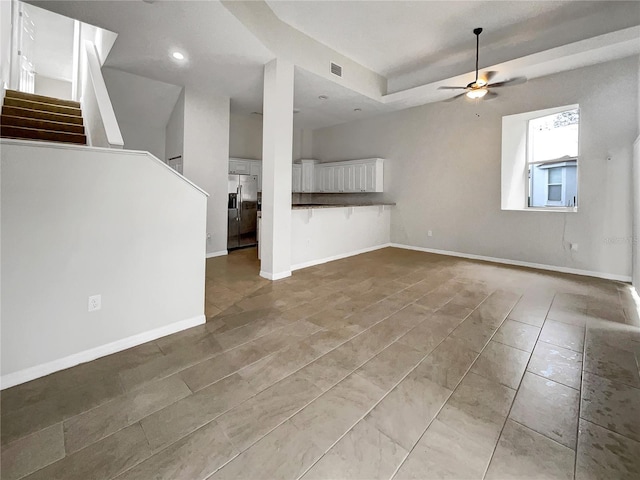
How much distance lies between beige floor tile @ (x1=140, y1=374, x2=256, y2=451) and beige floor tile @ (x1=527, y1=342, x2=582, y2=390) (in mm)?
1962

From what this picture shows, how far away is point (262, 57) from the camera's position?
13.5ft

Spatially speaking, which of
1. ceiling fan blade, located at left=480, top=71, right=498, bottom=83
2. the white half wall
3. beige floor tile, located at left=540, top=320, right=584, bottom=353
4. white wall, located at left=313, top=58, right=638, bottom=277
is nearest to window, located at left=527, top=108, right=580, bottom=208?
white wall, located at left=313, top=58, right=638, bottom=277

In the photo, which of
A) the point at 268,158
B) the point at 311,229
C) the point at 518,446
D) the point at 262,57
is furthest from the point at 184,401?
the point at 262,57

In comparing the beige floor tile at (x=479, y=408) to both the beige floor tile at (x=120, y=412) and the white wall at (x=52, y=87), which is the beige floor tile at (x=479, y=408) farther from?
the white wall at (x=52, y=87)

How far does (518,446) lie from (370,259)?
14.3 ft

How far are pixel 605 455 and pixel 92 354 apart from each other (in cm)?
308

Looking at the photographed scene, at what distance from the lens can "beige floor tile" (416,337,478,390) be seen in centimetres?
196

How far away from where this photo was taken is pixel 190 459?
1.33 meters

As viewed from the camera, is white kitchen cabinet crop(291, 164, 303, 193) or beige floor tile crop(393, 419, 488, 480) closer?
beige floor tile crop(393, 419, 488, 480)

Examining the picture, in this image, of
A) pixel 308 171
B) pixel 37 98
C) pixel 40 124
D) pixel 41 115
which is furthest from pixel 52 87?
pixel 308 171

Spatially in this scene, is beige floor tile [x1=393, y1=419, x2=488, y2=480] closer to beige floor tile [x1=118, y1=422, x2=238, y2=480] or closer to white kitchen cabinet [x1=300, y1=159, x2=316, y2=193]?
beige floor tile [x1=118, y1=422, x2=238, y2=480]

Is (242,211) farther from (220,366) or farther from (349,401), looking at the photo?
(349,401)

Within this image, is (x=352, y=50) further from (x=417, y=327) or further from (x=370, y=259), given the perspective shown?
(x=417, y=327)

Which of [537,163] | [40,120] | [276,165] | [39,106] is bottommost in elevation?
[276,165]
